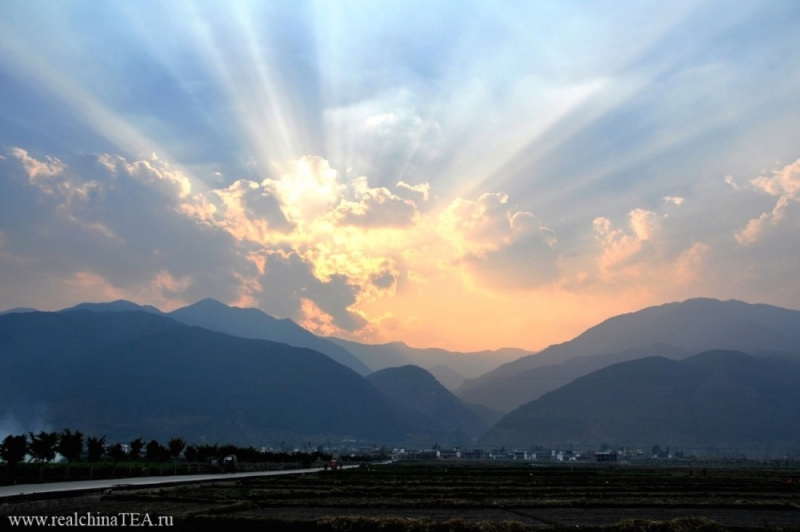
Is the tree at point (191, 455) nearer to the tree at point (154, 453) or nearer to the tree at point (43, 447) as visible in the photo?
the tree at point (154, 453)

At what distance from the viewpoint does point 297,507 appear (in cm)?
3394

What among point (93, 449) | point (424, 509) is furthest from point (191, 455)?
point (424, 509)

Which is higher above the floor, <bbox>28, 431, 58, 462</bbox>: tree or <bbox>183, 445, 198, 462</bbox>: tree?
<bbox>28, 431, 58, 462</bbox>: tree

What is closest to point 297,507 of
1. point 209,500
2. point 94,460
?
point 209,500

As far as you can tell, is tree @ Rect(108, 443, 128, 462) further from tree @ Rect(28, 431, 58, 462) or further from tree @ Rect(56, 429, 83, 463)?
tree @ Rect(28, 431, 58, 462)

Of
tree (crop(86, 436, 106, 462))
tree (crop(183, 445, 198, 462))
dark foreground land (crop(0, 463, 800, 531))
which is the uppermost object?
tree (crop(86, 436, 106, 462))

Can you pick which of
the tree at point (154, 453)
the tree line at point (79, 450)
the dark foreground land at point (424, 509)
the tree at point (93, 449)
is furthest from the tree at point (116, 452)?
the dark foreground land at point (424, 509)

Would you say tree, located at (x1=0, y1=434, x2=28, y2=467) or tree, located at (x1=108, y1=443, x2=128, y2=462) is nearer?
tree, located at (x1=0, y1=434, x2=28, y2=467)

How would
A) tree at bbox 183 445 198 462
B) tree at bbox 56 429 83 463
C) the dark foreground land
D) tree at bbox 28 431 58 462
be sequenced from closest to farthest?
the dark foreground land
tree at bbox 28 431 58 462
tree at bbox 56 429 83 463
tree at bbox 183 445 198 462

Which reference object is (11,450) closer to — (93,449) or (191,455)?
(93,449)

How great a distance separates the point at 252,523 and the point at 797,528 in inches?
782

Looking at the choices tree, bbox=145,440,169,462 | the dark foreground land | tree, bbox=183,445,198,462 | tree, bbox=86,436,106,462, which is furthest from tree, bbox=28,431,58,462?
tree, bbox=183,445,198,462

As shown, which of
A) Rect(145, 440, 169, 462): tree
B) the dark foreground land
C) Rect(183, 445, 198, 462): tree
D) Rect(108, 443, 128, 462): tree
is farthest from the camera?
Rect(183, 445, 198, 462): tree

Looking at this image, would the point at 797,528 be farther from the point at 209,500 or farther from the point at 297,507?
the point at 209,500
